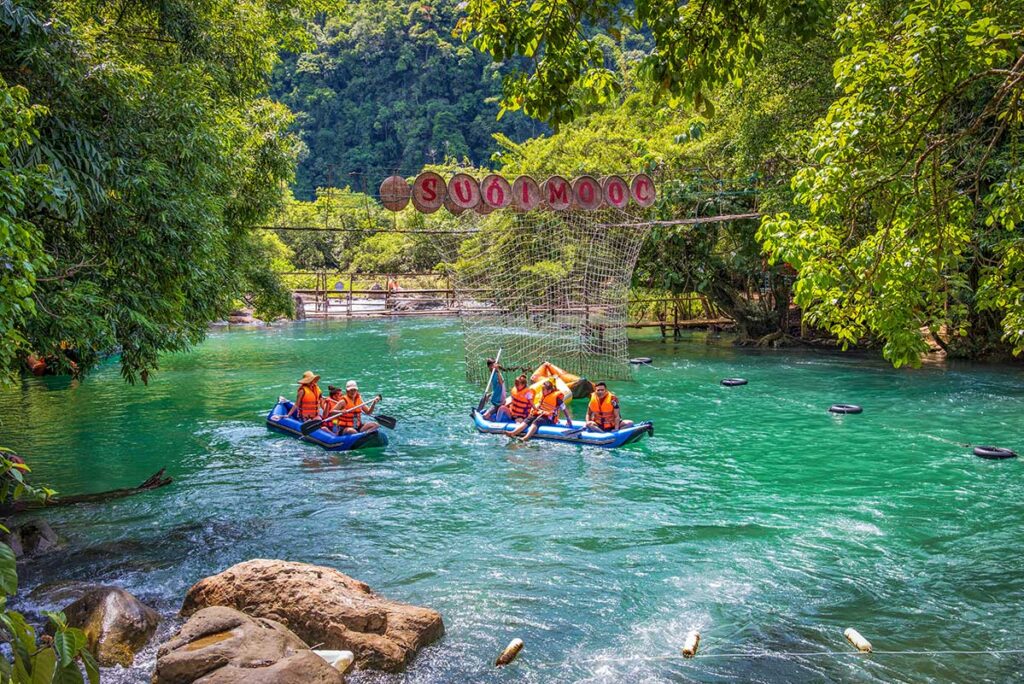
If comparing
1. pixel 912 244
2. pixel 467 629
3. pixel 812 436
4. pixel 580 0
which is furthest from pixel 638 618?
pixel 812 436

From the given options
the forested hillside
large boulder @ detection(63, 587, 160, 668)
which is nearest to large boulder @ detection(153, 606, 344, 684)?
large boulder @ detection(63, 587, 160, 668)

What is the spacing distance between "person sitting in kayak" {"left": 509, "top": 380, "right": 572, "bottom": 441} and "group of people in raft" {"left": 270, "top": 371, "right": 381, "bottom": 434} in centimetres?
246

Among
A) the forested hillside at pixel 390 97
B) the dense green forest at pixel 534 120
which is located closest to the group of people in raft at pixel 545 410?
the dense green forest at pixel 534 120

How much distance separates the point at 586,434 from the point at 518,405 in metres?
1.63

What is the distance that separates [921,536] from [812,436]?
5057mm

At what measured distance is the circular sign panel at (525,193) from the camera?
42.8 feet

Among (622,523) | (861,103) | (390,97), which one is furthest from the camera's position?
(390,97)

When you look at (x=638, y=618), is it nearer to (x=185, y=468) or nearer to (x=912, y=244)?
(x=912, y=244)

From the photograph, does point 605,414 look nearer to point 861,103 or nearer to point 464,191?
point 464,191

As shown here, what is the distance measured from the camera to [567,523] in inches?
388

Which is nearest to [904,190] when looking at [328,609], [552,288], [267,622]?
[328,609]

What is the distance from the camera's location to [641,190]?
572 inches

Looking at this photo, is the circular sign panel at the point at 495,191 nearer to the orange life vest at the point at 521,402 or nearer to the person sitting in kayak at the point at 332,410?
the orange life vest at the point at 521,402

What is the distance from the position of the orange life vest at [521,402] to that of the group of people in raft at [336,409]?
2351 millimetres
